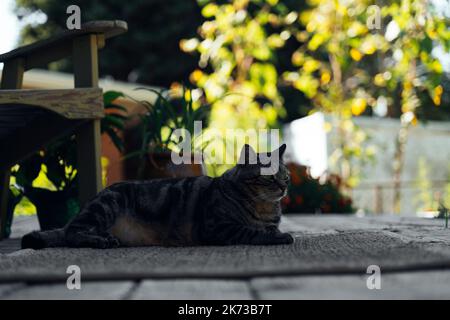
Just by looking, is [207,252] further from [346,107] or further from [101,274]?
[346,107]

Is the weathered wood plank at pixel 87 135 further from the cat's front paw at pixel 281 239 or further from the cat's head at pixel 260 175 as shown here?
the cat's front paw at pixel 281 239

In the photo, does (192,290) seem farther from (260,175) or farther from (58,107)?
(58,107)

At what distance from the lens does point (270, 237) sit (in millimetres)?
2436

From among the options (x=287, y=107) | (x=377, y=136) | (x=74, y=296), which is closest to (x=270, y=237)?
(x=74, y=296)

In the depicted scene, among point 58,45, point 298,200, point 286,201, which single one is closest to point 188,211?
point 58,45

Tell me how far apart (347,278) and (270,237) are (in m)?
0.98

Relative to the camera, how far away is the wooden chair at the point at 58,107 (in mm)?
2590

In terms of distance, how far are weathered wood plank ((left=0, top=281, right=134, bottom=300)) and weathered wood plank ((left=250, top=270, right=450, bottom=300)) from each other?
0.30 metres

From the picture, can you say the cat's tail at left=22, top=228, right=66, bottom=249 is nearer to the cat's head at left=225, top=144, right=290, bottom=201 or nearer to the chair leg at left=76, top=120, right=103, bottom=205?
the chair leg at left=76, top=120, right=103, bottom=205

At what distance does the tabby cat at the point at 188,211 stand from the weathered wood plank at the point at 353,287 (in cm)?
103

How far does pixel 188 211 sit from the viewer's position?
2594 millimetres

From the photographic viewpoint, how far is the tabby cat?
2.52 meters

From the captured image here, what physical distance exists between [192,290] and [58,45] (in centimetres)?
194

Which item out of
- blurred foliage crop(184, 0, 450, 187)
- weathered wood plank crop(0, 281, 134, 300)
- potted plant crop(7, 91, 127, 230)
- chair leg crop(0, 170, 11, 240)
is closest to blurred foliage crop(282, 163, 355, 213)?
blurred foliage crop(184, 0, 450, 187)
